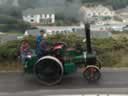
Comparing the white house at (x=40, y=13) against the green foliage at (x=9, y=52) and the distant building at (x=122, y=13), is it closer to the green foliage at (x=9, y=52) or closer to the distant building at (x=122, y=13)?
the green foliage at (x=9, y=52)

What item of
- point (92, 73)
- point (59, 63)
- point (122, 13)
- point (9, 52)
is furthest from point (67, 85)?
point (122, 13)

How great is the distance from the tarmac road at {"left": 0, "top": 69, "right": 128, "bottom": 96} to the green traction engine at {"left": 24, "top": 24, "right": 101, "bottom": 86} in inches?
9.1

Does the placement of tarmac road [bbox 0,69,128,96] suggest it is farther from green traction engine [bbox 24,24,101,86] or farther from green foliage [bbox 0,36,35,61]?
green foliage [bbox 0,36,35,61]

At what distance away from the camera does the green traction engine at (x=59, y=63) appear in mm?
9664

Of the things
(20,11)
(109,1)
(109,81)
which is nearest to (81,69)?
(109,81)

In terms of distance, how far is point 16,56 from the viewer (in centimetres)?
1159

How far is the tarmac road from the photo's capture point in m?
8.85

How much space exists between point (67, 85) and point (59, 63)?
0.64 m

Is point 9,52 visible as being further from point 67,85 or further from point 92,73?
point 92,73

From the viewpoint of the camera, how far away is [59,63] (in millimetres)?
9570

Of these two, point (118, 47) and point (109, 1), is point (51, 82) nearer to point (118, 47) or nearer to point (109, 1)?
point (118, 47)

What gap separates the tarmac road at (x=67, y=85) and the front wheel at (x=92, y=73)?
0.51 ft

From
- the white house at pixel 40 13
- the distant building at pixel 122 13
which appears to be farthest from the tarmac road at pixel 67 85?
the distant building at pixel 122 13

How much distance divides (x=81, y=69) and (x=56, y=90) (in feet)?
6.17
